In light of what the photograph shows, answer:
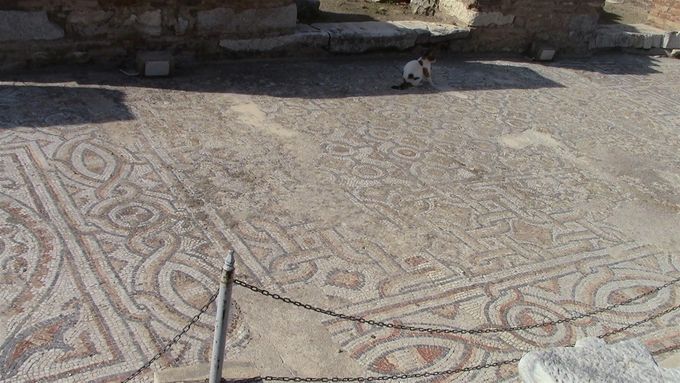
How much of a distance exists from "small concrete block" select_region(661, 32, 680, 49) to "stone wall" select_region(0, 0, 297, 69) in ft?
18.5

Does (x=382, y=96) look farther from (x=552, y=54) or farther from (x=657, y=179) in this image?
(x=552, y=54)

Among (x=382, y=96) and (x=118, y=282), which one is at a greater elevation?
(x=382, y=96)

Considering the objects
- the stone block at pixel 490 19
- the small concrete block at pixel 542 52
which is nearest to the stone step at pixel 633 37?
the small concrete block at pixel 542 52

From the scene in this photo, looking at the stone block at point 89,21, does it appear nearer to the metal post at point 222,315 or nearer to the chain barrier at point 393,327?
the chain barrier at point 393,327

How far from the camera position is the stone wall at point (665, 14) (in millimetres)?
9180

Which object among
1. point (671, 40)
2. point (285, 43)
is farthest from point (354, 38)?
point (671, 40)

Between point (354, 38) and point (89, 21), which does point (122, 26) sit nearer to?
point (89, 21)

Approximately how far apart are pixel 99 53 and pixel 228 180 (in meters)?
2.31

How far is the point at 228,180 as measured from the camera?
156 inches

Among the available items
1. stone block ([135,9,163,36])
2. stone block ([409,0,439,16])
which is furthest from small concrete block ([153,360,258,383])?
stone block ([409,0,439,16])

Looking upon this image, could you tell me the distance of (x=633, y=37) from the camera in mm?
8688

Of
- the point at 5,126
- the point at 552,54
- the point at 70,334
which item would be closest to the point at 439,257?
the point at 70,334

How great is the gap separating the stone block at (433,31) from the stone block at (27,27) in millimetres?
3512

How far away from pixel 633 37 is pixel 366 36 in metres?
4.20
